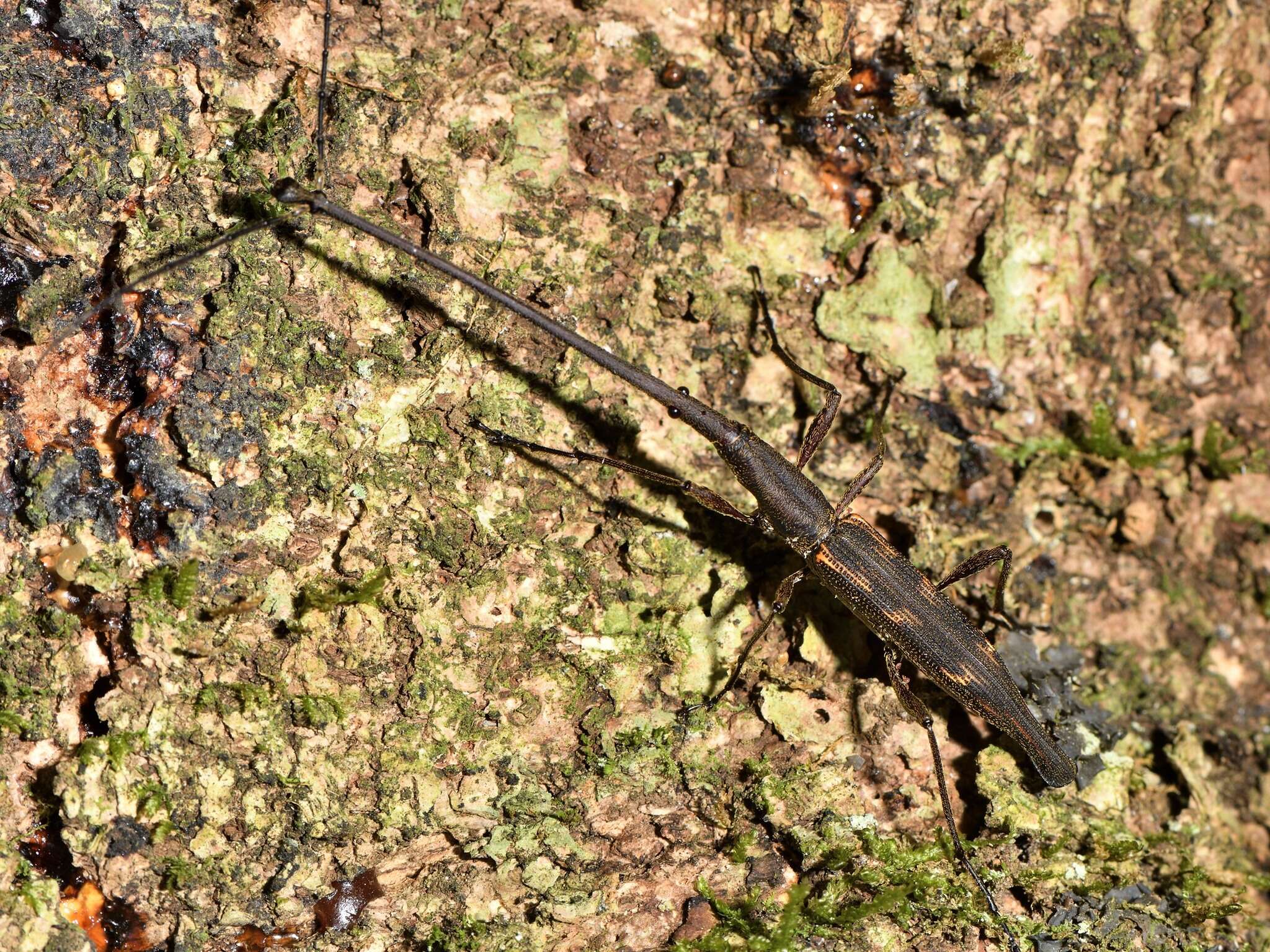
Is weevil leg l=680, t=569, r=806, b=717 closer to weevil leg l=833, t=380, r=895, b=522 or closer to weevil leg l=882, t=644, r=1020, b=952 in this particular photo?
weevil leg l=833, t=380, r=895, b=522

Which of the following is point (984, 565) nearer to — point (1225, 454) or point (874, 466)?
point (874, 466)

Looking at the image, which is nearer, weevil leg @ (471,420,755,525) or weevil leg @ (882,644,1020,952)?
weevil leg @ (882,644,1020,952)

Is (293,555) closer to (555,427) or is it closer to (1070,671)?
(555,427)

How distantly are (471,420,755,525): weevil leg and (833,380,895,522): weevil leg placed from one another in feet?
1.74

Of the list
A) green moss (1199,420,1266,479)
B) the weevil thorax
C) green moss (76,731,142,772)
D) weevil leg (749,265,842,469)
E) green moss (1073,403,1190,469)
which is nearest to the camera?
green moss (76,731,142,772)

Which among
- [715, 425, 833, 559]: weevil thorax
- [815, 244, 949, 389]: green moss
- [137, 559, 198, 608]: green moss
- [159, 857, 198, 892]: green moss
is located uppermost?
[815, 244, 949, 389]: green moss

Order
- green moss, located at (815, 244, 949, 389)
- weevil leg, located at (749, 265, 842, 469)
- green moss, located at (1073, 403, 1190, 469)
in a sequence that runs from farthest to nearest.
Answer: green moss, located at (1073, 403, 1190, 469) < green moss, located at (815, 244, 949, 389) < weevil leg, located at (749, 265, 842, 469)

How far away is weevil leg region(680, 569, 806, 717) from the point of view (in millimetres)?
4020

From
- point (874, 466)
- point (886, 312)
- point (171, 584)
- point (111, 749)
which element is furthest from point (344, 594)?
point (886, 312)

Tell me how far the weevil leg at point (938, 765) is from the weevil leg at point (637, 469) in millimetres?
990

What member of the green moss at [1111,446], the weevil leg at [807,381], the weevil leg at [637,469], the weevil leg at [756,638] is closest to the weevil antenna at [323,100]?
the weevil leg at [637,469]

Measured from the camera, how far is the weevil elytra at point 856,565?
164 inches

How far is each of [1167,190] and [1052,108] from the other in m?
0.91

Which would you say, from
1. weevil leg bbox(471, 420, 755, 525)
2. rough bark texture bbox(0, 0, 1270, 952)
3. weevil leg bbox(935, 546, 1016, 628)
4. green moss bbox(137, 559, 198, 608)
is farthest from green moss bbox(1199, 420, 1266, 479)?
green moss bbox(137, 559, 198, 608)
